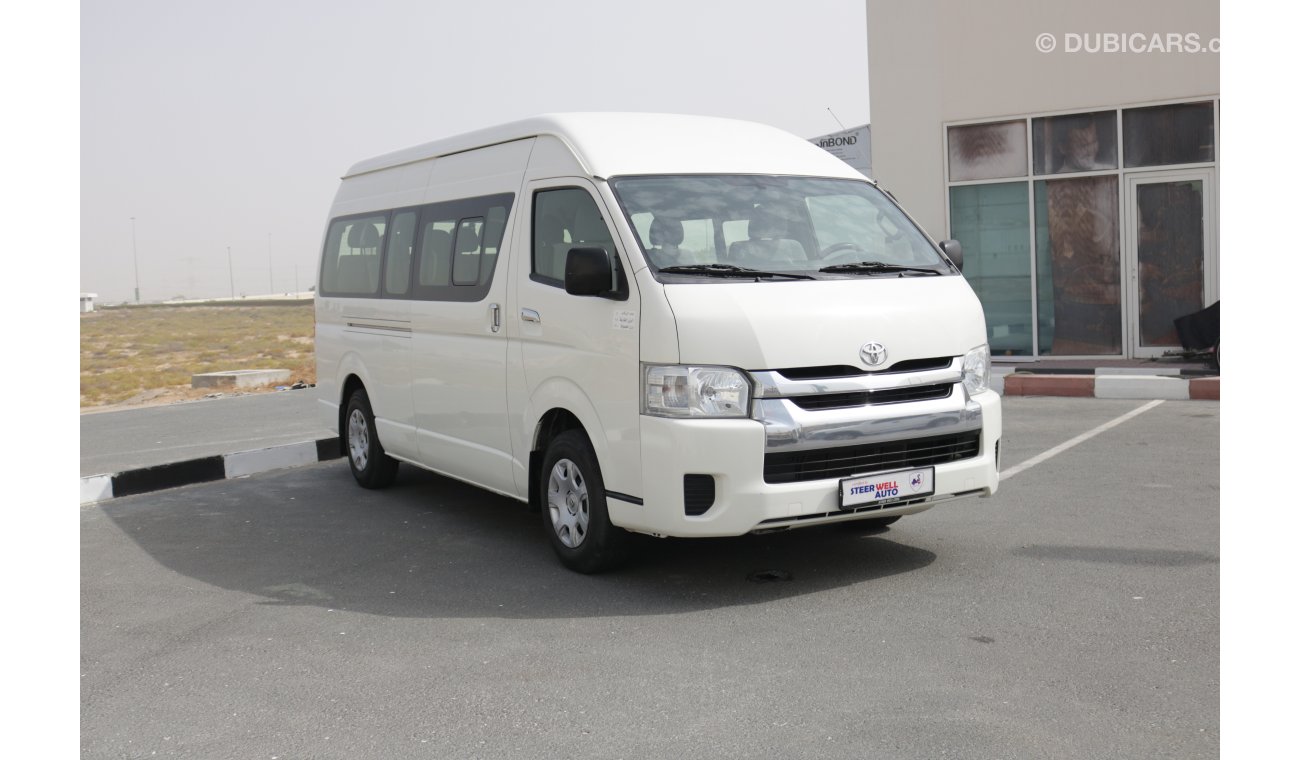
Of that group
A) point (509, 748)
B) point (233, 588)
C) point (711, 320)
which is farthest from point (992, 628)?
point (233, 588)

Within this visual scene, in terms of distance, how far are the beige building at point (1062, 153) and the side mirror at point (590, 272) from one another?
1147cm

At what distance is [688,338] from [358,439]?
449 cm

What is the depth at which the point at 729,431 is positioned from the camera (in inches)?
219

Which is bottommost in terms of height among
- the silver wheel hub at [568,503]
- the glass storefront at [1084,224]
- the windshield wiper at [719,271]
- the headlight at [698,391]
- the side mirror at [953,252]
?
the silver wheel hub at [568,503]

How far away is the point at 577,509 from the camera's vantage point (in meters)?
6.39

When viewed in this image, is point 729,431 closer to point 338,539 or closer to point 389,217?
point 338,539

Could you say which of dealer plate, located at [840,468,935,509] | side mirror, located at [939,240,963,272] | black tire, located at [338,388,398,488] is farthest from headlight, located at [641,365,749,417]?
black tire, located at [338,388,398,488]

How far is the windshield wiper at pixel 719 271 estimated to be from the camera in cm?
590

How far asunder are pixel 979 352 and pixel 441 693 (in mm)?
3217

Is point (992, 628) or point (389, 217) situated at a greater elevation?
point (389, 217)

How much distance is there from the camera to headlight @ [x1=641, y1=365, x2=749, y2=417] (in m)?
5.60

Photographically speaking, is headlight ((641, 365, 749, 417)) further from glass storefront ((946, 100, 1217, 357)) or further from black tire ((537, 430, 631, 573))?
glass storefront ((946, 100, 1217, 357))

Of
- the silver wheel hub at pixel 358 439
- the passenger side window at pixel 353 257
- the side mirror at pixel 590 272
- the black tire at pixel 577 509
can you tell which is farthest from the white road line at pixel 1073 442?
the passenger side window at pixel 353 257

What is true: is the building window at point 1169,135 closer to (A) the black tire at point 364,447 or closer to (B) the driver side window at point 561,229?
(A) the black tire at point 364,447
